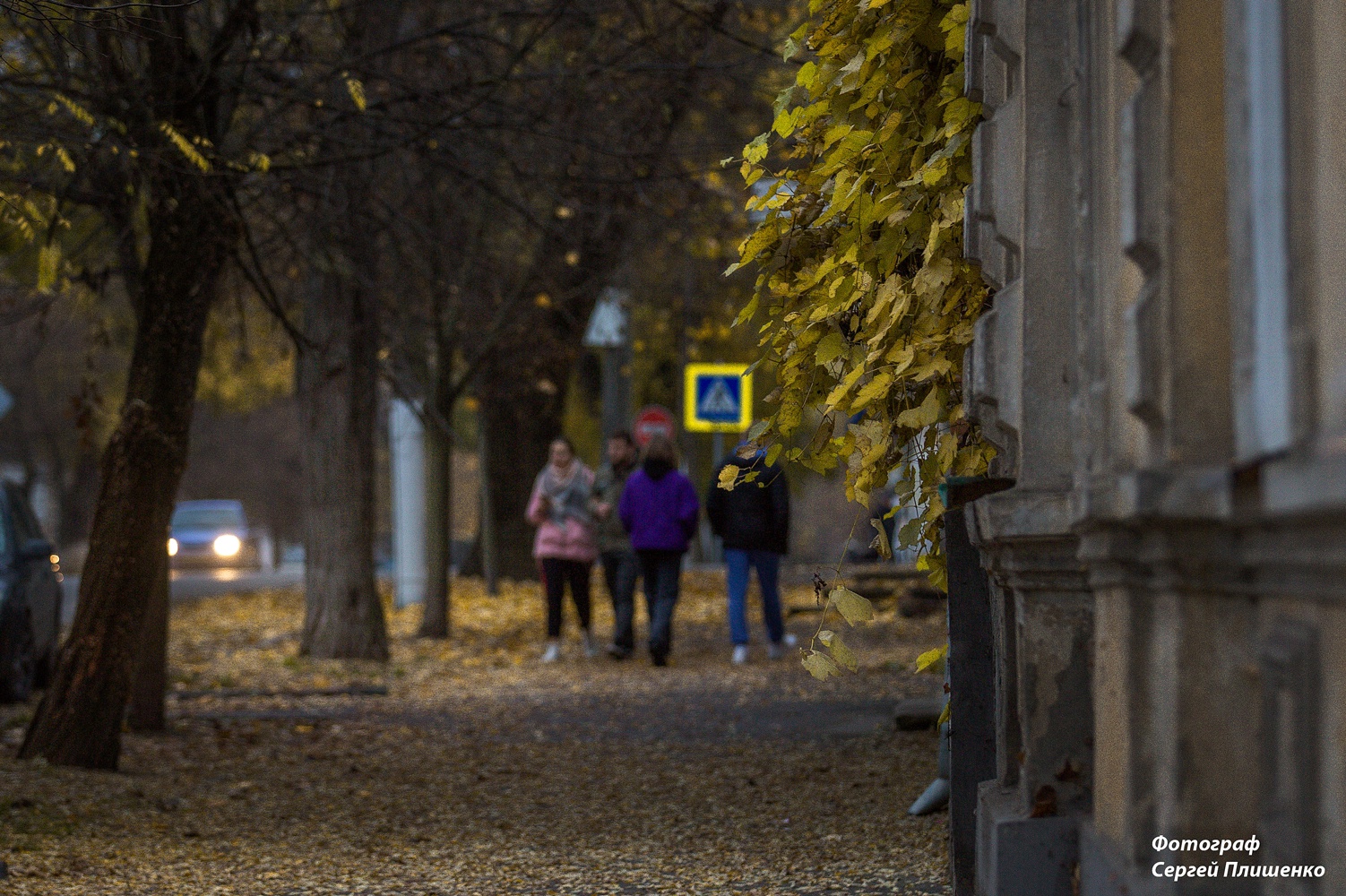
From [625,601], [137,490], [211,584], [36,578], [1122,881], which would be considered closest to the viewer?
[1122,881]

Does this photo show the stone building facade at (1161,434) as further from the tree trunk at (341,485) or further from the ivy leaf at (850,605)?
the tree trunk at (341,485)

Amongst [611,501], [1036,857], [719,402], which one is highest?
[719,402]

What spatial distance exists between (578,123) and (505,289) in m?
7.55

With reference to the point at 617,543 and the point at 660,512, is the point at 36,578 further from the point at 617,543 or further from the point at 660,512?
the point at 660,512

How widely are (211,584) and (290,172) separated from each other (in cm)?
2171

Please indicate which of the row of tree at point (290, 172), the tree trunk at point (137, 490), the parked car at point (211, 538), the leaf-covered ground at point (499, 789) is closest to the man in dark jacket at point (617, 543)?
the leaf-covered ground at point (499, 789)

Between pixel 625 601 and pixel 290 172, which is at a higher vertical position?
pixel 290 172

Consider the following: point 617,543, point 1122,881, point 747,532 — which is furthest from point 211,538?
point 1122,881

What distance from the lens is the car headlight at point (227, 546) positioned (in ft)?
121

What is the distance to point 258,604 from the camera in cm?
2161

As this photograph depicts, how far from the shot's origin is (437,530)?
1686cm

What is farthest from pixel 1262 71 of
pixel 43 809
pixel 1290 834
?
pixel 43 809

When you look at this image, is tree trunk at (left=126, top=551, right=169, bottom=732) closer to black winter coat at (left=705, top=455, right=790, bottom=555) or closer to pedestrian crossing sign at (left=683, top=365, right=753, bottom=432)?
black winter coat at (left=705, top=455, right=790, bottom=555)

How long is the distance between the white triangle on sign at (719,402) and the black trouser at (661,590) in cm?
452
